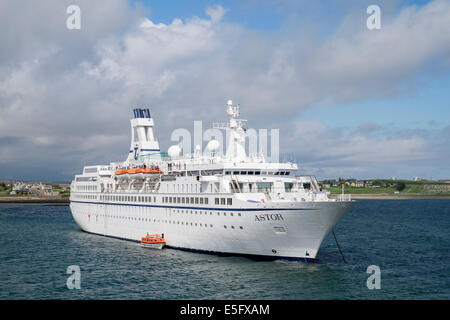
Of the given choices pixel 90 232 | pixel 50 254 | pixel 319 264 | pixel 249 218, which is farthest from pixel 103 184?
pixel 319 264

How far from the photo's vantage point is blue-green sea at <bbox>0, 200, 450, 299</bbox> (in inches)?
991

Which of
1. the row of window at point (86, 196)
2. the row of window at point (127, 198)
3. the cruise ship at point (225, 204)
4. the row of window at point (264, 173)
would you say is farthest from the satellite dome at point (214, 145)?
the row of window at point (86, 196)

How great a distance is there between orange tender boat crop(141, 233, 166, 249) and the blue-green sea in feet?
2.28

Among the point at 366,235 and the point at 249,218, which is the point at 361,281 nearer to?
the point at 249,218

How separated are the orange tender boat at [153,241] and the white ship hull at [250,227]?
467 mm

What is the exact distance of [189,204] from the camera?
3584cm

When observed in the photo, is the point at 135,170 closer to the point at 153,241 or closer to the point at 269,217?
the point at 153,241

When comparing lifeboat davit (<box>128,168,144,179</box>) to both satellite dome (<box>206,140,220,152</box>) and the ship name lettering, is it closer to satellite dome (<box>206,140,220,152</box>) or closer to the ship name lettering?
satellite dome (<box>206,140,220,152</box>)

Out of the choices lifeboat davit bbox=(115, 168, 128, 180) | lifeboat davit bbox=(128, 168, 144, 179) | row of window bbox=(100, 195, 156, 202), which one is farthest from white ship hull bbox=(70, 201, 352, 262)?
lifeboat davit bbox=(115, 168, 128, 180)

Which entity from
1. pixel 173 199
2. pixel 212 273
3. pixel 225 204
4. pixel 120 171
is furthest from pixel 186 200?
pixel 120 171

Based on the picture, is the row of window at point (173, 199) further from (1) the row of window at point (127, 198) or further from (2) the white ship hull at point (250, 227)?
(2) the white ship hull at point (250, 227)

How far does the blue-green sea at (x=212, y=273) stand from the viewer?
25.2m

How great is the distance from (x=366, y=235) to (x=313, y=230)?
24.7 metres
